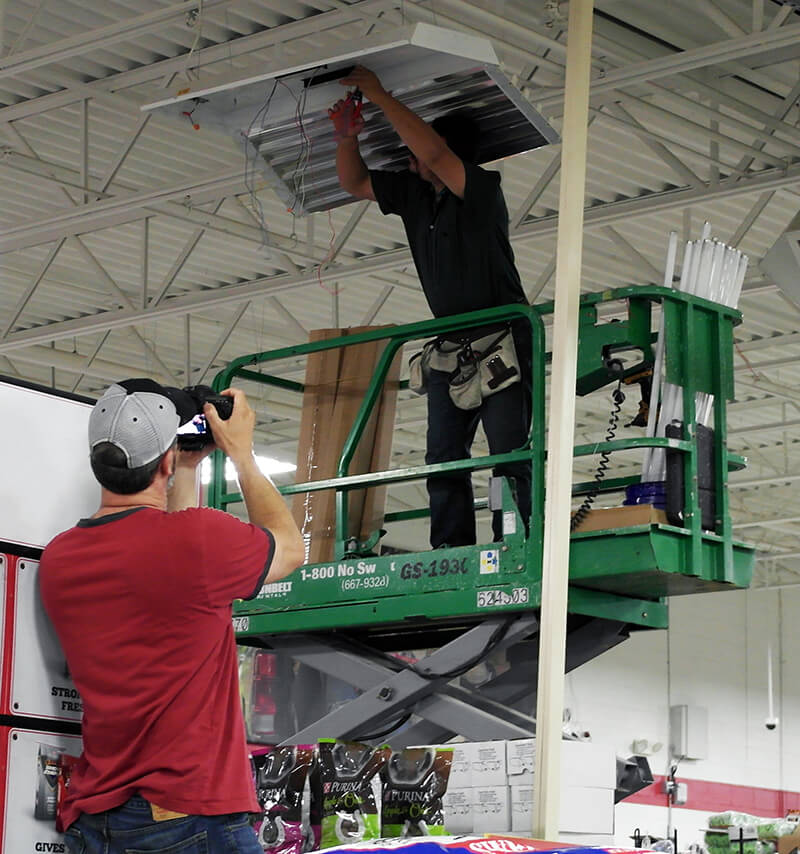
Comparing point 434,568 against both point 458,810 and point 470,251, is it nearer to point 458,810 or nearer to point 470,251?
point 458,810

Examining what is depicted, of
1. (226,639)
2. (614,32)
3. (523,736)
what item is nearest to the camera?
(226,639)

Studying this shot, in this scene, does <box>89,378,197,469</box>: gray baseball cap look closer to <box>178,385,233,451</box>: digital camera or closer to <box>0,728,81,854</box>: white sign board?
<box>178,385,233,451</box>: digital camera

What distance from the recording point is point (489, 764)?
5.92 metres

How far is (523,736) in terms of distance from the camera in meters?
6.49

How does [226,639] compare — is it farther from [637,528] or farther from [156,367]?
[156,367]

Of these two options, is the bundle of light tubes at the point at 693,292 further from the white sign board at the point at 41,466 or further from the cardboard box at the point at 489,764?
the white sign board at the point at 41,466

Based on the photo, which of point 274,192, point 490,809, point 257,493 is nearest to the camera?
point 257,493

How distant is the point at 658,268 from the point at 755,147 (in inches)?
137

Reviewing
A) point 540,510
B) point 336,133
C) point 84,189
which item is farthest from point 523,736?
point 84,189

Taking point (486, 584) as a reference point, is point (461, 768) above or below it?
below

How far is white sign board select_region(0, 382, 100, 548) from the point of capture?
12.3 feet

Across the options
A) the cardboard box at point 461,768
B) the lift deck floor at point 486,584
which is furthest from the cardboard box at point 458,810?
the lift deck floor at point 486,584

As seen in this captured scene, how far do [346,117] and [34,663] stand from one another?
12.6 ft

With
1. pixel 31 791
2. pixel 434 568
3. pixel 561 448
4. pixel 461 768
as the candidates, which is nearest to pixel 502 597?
pixel 434 568
